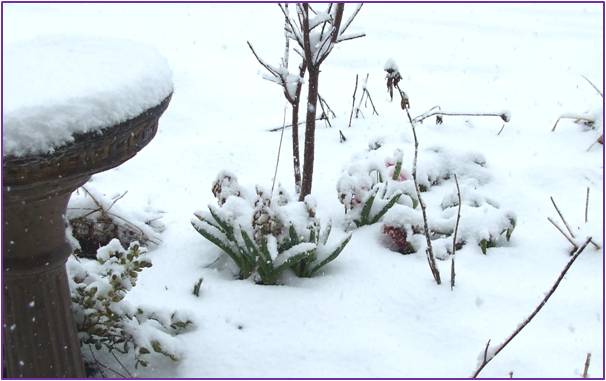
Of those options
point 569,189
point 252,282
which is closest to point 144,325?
point 252,282

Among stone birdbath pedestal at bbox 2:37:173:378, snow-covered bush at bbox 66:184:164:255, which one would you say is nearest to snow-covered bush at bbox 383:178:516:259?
snow-covered bush at bbox 66:184:164:255

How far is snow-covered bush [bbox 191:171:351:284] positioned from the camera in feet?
7.63

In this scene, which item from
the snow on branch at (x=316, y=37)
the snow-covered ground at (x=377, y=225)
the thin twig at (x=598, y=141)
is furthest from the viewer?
the thin twig at (x=598, y=141)

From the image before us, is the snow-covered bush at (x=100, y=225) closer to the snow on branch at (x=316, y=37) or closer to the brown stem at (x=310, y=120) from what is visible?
the brown stem at (x=310, y=120)

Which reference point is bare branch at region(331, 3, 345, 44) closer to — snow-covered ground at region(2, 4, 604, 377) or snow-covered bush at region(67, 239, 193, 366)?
snow-covered ground at region(2, 4, 604, 377)

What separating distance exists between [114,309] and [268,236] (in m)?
0.58

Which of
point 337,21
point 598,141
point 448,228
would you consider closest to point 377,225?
point 448,228

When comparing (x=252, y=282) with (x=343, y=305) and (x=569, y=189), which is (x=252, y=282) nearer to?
(x=343, y=305)

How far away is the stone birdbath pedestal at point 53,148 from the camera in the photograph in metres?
1.36

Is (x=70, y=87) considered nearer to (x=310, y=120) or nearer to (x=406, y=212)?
(x=310, y=120)

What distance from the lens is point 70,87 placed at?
1.46m

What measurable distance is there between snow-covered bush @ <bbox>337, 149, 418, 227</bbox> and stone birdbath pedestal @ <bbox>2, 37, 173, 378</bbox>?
1.08 m

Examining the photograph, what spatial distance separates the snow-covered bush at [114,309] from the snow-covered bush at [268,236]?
1.38ft

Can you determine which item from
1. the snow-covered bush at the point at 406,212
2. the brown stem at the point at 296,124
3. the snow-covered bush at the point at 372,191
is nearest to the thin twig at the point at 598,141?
the snow-covered bush at the point at 406,212
